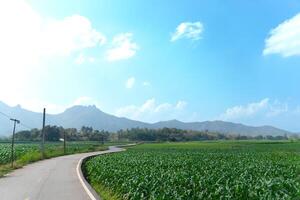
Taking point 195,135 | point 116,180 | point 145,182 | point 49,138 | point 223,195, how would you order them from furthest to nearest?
1. point 195,135
2. point 49,138
3. point 116,180
4. point 145,182
5. point 223,195

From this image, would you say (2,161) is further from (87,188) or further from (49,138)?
(49,138)

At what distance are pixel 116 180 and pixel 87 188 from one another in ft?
4.18

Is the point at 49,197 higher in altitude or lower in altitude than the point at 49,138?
lower

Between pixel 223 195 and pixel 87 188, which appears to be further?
pixel 87 188

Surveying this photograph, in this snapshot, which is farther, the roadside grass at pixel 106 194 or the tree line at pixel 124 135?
the tree line at pixel 124 135

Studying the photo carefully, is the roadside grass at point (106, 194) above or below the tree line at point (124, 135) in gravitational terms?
below

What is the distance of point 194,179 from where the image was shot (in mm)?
16906

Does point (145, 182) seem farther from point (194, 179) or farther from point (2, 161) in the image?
point (2, 161)

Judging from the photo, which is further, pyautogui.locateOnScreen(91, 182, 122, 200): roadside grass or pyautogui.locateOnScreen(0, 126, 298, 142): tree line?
pyautogui.locateOnScreen(0, 126, 298, 142): tree line

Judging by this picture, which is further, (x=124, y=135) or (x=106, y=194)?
(x=124, y=135)

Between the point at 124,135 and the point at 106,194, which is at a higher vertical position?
the point at 124,135

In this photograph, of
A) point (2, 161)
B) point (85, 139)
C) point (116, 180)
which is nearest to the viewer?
point (116, 180)

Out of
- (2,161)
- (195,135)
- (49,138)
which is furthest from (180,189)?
(195,135)

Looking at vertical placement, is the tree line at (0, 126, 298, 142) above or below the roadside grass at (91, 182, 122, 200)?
above
